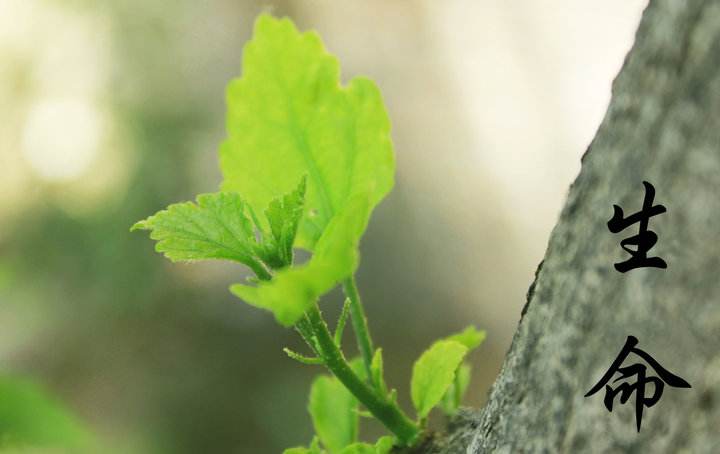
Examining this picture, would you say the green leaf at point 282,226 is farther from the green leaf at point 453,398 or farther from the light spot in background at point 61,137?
the light spot in background at point 61,137

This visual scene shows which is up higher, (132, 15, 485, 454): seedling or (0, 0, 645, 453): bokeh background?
(0, 0, 645, 453): bokeh background

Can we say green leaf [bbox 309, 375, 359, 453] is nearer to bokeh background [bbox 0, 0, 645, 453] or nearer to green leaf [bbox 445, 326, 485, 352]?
green leaf [bbox 445, 326, 485, 352]

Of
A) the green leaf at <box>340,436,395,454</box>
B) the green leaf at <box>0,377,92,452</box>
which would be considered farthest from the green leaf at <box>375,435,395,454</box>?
the green leaf at <box>0,377,92,452</box>

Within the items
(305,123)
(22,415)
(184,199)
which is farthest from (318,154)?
Answer: (184,199)

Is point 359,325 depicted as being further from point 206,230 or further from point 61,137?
point 61,137

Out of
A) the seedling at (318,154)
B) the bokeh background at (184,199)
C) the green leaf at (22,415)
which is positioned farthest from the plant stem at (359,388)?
the bokeh background at (184,199)

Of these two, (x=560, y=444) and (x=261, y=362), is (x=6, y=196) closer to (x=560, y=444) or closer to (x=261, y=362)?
(x=261, y=362)
